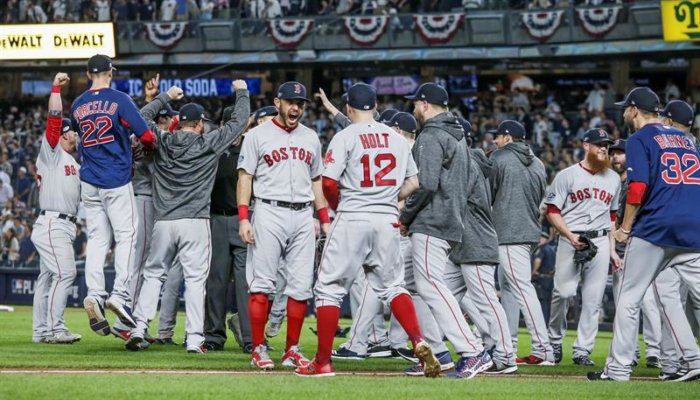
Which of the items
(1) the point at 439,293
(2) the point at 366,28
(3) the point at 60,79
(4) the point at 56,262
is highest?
(2) the point at 366,28

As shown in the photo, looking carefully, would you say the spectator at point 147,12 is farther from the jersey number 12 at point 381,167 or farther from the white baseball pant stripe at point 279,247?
the jersey number 12 at point 381,167

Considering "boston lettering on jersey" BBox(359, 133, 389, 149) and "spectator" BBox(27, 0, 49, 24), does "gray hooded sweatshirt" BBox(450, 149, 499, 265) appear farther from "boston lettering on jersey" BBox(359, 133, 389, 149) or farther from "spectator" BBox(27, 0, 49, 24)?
"spectator" BBox(27, 0, 49, 24)

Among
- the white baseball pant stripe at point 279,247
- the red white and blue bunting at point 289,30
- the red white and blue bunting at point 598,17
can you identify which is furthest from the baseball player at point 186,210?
the red white and blue bunting at point 289,30

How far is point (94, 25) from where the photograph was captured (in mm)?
30719

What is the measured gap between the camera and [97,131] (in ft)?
38.4

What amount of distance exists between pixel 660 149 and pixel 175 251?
15.4 feet

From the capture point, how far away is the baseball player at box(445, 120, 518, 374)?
1098cm

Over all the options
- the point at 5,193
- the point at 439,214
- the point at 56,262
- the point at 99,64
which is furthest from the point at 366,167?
the point at 5,193

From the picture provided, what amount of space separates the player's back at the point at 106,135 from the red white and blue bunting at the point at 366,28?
2483 cm

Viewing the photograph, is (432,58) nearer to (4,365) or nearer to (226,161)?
(226,161)

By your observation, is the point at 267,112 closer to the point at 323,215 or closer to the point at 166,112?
the point at 166,112

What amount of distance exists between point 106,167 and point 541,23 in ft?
79.6

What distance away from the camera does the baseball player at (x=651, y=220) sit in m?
9.87

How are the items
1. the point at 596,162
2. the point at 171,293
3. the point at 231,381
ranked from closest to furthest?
the point at 231,381, the point at 596,162, the point at 171,293
